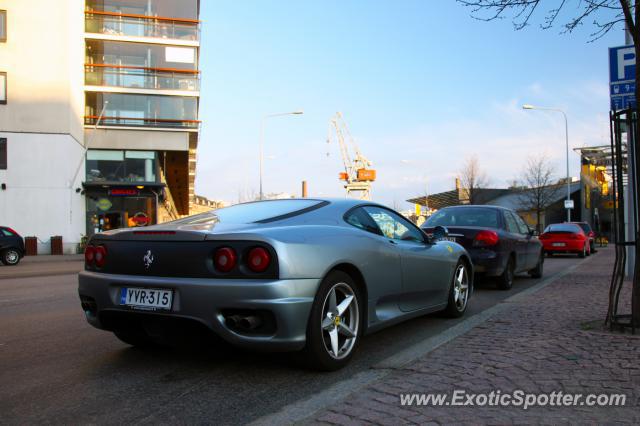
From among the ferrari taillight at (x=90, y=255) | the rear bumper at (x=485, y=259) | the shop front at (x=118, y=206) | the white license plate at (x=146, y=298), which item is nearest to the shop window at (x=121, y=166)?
the shop front at (x=118, y=206)

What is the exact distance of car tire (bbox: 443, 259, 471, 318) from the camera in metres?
5.92

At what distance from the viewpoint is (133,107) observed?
103 ft

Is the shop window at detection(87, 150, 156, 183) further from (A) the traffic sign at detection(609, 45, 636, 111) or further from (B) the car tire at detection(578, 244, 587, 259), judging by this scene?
(A) the traffic sign at detection(609, 45, 636, 111)

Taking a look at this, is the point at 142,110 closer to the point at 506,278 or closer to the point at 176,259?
the point at 506,278

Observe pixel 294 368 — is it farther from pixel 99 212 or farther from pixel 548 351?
pixel 99 212

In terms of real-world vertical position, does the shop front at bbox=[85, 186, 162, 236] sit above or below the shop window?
below

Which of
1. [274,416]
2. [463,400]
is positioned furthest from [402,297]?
[274,416]

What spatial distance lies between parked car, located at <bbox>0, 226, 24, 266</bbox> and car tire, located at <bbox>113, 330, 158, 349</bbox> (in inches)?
703

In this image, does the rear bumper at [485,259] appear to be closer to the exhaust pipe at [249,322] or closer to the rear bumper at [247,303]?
the rear bumper at [247,303]

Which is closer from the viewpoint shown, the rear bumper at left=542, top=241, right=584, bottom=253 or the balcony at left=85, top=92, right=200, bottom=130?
the rear bumper at left=542, top=241, right=584, bottom=253

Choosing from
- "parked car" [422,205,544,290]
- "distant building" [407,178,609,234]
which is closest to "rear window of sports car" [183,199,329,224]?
"parked car" [422,205,544,290]

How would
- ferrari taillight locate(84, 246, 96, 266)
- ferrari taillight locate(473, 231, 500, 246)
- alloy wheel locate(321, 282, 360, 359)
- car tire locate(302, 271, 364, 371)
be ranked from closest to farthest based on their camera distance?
car tire locate(302, 271, 364, 371), alloy wheel locate(321, 282, 360, 359), ferrari taillight locate(84, 246, 96, 266), ferrari taillight locate(473, 231, 500, 246)

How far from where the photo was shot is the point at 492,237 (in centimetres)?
851
